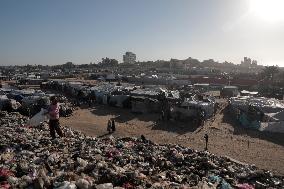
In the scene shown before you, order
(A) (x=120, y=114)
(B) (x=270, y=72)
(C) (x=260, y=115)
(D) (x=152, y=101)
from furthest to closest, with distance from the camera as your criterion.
A: (B) (x=270, y=72) → (D) (x=152, y=101) → (A) (x=120, y=114) → (C) (x=260, y=115)

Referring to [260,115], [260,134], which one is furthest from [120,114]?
[260,134]

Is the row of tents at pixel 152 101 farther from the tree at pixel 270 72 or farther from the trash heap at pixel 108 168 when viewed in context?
the tree at pixel 270 72

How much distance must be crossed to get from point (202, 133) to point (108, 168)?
17130 mm

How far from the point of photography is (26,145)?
15016 mm

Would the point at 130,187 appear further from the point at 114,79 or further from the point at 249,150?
the point at 114,79

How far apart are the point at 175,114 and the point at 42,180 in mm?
22544

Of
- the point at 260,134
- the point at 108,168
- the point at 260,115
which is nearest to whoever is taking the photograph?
the point at 108,168

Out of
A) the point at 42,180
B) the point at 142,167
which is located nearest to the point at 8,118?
the point at 142,167

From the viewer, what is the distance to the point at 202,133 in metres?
27.5

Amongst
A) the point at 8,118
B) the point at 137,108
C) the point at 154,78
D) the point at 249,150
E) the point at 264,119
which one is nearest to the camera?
the point at 249,150

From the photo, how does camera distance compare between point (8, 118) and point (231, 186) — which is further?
point (8, 118)

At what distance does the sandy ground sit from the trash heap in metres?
6.15

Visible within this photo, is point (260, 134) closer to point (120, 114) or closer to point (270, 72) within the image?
point (120, 114)

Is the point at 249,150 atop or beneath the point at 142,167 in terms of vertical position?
beneath
